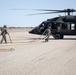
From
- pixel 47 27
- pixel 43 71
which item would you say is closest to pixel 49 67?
pixel 43 71

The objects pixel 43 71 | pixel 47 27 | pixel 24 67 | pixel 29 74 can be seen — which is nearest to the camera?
pixel 29 74

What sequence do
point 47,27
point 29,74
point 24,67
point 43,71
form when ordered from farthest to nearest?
point 47,27 → point 24,67 → point 43,71 → point 29,74

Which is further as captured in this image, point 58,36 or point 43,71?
point 58,36

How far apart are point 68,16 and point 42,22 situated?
122 inches

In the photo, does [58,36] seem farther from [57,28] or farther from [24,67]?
[24,67]

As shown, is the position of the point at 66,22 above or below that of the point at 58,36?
above

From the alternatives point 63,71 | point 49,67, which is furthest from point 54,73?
→ point 49,67

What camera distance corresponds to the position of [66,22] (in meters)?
24.8

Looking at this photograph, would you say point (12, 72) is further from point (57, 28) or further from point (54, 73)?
point (57, 28)

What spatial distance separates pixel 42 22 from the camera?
81.7ft

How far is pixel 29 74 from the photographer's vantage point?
645 centimetres

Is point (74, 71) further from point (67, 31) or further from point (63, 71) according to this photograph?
point (67, 31)

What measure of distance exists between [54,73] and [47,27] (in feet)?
58.7

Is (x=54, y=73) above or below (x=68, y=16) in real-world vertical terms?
below
